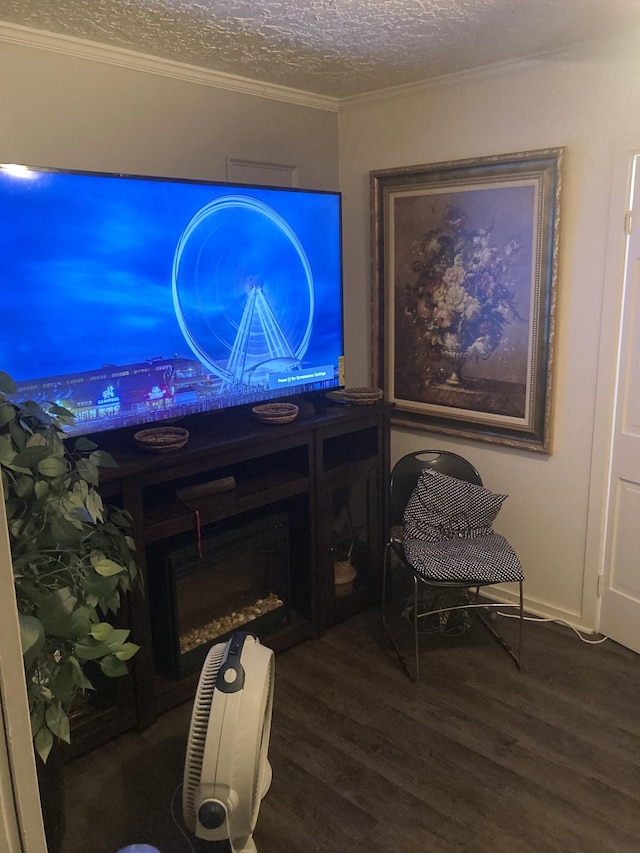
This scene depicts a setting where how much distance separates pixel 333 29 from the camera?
2.33 metres

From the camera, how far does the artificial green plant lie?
4.74ft

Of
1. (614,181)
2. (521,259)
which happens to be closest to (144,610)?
(521,259)

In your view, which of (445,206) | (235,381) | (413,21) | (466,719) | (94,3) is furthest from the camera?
(445,206)

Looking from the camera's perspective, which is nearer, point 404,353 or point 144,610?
point 144,610

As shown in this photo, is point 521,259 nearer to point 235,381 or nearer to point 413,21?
point 413,21

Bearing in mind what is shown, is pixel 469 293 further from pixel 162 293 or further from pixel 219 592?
pixel 219 592

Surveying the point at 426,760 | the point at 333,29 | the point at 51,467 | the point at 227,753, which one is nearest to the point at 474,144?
the point at 333,29

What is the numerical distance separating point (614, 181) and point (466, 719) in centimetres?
202

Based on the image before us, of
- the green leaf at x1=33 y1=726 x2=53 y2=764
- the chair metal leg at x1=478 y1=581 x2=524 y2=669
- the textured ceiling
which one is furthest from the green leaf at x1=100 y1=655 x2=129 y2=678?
the textured ceiling

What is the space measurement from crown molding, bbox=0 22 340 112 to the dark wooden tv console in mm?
1324

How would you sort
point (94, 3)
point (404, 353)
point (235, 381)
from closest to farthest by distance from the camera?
point (94, 3), point (235, 381), point (404, 353)

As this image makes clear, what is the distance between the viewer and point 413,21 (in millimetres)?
2273

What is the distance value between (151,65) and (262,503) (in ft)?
5.56

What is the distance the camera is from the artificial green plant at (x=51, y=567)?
4.74ft
